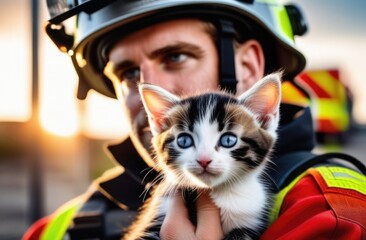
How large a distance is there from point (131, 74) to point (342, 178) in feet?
4.37

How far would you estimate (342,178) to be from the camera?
6.84ft

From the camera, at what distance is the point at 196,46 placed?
9.00 feet

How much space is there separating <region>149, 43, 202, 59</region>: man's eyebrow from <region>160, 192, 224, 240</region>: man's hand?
2.86 ft

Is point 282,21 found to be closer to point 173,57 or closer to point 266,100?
point 173,57

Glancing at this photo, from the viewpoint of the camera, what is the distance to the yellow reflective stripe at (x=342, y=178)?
2020mm

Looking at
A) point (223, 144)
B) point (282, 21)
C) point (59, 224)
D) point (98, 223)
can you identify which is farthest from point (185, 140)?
point (59, 224)

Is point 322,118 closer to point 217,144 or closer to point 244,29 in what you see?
point 244,29

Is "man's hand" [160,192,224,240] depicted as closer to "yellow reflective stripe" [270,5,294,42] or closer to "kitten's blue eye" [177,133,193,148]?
"kitten's blue eye" [177,133,193,148]

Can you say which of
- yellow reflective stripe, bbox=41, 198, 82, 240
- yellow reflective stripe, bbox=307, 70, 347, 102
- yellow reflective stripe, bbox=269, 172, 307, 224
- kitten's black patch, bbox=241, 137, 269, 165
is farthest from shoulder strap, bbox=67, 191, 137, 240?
yellow reflective stripe, bbox=307, 70, 347, 102

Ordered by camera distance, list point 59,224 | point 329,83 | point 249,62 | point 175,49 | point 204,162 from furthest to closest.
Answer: point 329,83, point 59,224, point 249,62, point 175,49, point 204,162

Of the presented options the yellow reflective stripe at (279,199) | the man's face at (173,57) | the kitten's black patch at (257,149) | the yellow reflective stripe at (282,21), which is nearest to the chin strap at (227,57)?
the man's face at (173,57)

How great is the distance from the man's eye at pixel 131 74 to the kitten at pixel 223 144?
2.88ft

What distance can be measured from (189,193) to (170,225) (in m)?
0.14

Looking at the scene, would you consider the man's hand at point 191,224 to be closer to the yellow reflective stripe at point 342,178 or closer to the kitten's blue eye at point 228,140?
the kitten's blue eye at point 228,140
